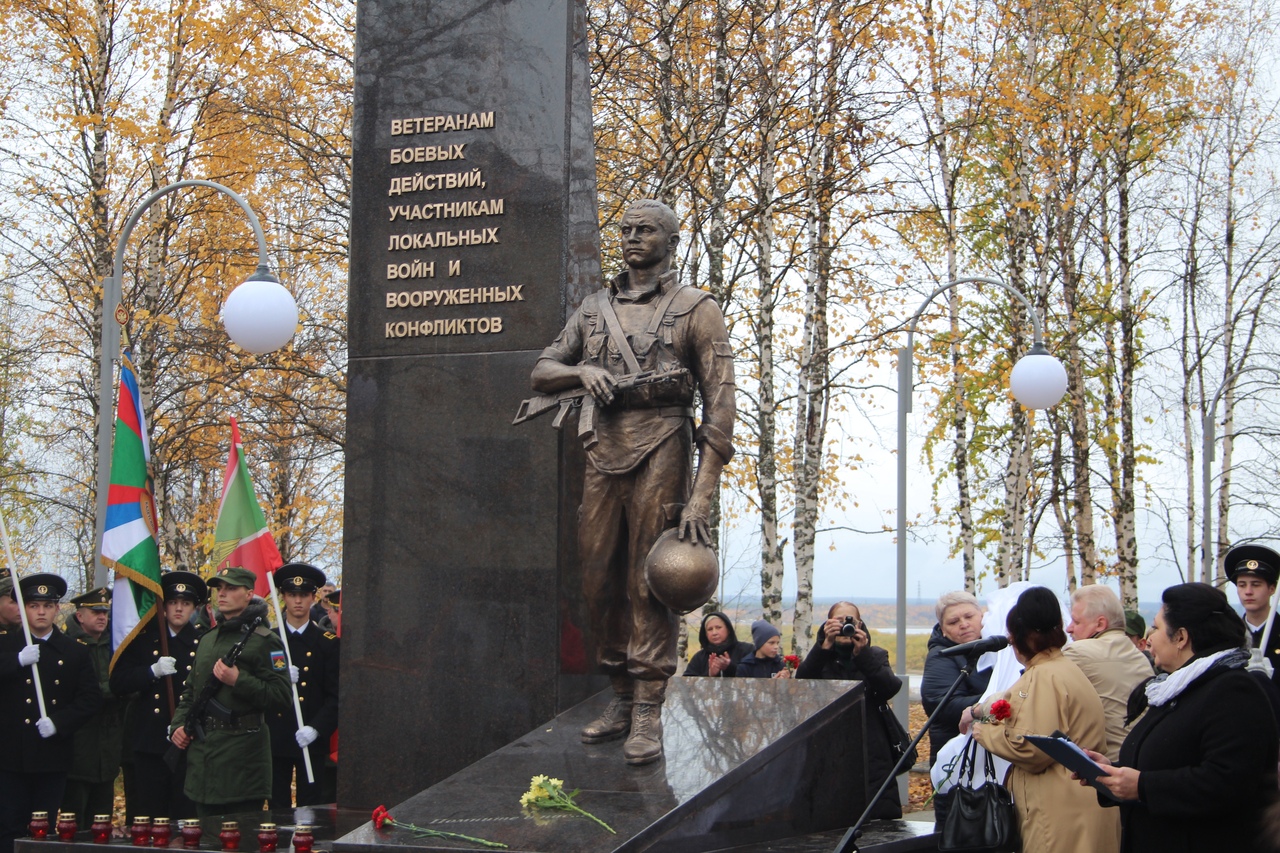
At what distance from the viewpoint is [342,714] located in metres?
7.69

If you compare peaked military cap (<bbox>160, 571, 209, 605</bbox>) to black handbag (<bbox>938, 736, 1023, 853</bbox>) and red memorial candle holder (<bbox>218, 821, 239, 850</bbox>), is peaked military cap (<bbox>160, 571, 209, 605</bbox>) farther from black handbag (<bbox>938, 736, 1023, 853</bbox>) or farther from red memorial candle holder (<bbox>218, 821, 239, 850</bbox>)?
black handbag (<bbox>938, 736, 1023, 853</bbox>)

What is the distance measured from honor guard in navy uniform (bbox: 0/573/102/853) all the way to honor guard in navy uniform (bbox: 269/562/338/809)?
1212 mm

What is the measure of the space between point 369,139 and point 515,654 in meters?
3.27

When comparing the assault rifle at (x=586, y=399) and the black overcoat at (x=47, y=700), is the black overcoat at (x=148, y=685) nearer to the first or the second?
the black overcoat at (x=47, y=700)

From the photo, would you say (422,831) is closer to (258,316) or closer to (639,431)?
(639,431)

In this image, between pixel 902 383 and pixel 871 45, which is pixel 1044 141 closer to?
pixel 871 45

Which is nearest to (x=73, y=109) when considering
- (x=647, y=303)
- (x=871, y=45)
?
(x=871, y=45)

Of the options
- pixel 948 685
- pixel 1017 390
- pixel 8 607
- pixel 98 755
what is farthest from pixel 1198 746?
pixel 1017 390

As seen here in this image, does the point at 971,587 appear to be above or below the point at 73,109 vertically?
below

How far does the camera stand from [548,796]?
18.8 ft

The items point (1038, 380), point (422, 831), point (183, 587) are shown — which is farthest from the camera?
point (1038, 380)

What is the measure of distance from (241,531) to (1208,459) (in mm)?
18279

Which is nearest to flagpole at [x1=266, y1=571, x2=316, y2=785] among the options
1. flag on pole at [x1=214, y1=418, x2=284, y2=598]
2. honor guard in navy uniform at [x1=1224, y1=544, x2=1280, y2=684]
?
flag on pole at [x1=214, y1=418, x2=284, y2=598]

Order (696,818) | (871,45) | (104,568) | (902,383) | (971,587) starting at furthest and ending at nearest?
1. (971,587)
2. (871,45)
3. (902,383)
4. (104,568)
5. (696,818)
